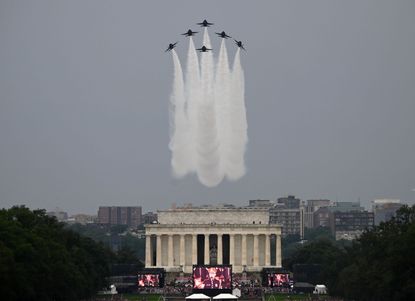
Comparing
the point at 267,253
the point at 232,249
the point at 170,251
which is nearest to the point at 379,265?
the point at 267,253

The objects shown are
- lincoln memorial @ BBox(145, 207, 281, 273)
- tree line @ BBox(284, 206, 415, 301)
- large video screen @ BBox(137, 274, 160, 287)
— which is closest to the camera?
tree line @ BBox(284, 206, 415, 301)

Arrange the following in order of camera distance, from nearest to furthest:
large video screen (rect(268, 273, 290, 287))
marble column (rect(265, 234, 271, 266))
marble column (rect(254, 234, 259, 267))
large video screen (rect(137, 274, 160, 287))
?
large video screen (rect(137, 274, 160, 287)) → large video screen (rect(268, 273, 290, 287)) → marble column (rect(254, 234, 259, 267)) → marble column (rect(265, 234, 271, 266))

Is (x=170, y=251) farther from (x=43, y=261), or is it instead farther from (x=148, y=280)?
(x=43, y=261)

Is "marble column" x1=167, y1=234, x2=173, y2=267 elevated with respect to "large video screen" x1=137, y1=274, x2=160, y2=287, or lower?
elevated

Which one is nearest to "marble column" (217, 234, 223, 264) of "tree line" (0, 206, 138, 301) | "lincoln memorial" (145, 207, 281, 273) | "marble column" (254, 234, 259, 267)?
"lincoln memorial" (145, 207, 281, 273)

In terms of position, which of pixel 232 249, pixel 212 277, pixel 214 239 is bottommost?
pixel 212 277

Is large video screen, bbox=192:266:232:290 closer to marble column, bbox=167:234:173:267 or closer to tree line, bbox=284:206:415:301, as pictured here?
tree line, bbox=284:206:415:301
